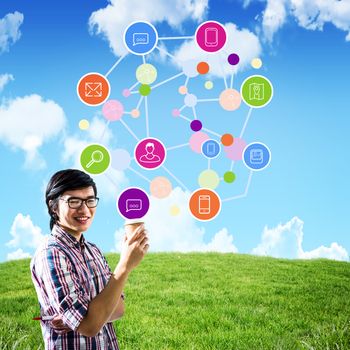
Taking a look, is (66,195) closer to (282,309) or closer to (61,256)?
(61,256)

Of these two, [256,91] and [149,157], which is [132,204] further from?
[256,91]

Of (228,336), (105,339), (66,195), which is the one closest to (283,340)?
(228,336)

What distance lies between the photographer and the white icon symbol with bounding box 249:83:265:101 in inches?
146

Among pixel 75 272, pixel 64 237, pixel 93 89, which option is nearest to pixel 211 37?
pixel 93 89

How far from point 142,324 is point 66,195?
312 cm

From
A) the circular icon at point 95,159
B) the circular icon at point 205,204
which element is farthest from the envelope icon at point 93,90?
the circular icon at point 205,204

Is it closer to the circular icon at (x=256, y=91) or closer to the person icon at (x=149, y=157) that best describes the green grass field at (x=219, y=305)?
the person icon at (x=149, y=157)

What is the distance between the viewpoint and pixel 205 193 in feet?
11.3

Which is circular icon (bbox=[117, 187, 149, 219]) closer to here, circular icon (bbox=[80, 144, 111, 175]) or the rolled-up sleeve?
circular icon (bbox=[80, 144, 111, 175])

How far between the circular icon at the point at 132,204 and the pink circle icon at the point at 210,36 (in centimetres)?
142

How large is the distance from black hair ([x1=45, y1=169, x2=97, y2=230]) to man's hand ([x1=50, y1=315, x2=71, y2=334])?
1.42ft

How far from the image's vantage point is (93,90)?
351 centimetres

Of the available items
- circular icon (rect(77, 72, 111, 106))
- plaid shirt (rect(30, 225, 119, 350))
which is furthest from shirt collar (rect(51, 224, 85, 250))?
circular icon (rect(77, 72, 111, 106))

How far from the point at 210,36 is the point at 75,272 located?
93.2 inches
